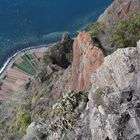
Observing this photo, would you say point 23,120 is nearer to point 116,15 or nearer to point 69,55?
point 116,15

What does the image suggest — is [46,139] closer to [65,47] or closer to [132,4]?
[132,4]

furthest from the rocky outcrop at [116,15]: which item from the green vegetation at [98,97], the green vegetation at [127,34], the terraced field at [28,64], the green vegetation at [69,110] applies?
the terraced field at [28,64]

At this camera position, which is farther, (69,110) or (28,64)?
(28,64)

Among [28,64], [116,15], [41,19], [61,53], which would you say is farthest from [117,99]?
[41,19]

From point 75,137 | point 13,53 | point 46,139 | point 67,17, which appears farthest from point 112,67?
point 67,17

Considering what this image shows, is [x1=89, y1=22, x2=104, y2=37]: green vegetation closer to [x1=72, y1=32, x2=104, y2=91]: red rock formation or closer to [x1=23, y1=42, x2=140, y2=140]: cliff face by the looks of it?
[x1=72, y1=32, x2=104, y2=91]: red rock formation

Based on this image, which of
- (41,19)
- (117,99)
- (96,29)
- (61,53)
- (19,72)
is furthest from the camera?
(41,19)
